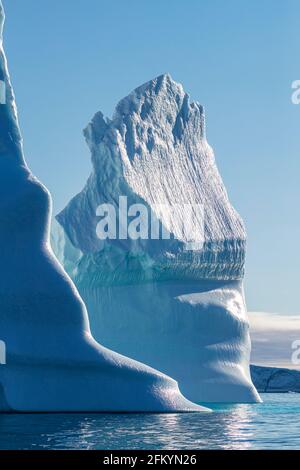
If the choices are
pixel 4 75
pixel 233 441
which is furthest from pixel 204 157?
pixel 233 441

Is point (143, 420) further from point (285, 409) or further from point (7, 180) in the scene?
point (285, 409)

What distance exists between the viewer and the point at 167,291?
1048 inches

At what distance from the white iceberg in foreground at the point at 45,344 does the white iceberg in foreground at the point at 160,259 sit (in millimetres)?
8454
